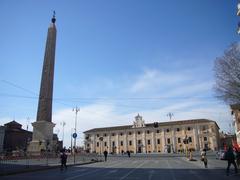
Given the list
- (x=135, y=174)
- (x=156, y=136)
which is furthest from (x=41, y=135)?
(x=156, y=136)

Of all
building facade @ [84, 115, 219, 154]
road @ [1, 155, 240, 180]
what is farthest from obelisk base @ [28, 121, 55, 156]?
building facade @ [84, 115, 219, 154]

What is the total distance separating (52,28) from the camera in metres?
39.2

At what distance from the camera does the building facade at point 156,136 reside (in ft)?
307

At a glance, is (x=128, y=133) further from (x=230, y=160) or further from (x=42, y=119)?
(x=230, y=160)

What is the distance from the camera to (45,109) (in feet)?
117

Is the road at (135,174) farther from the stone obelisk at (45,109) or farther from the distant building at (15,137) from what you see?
the distant building at (15,137)

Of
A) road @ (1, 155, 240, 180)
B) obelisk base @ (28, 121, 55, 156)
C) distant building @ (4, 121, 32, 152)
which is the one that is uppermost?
distant building @ (4, 121, 32, 152)

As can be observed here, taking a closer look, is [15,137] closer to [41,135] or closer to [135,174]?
[41,135]

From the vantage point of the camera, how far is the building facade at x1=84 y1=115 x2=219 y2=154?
93.5 m

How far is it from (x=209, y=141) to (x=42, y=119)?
69.7 meters

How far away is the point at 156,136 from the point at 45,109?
71676 mm

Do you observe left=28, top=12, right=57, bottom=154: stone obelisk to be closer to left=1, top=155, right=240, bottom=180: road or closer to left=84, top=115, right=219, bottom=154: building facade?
left=1, top=155, right=240, bottom=180: road

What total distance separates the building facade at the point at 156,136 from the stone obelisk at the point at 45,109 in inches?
2025

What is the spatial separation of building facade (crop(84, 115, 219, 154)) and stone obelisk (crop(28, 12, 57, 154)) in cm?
5142
